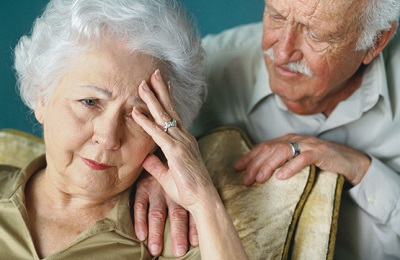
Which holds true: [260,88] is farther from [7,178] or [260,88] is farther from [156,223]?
[7,178]

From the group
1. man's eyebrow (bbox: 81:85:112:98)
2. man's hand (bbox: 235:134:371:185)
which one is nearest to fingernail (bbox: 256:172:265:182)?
man's hand (bbox: 235:134:371:185)

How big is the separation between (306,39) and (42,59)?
969 millimetres

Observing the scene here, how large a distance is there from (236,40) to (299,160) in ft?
3.22

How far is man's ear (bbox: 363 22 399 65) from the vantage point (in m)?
2.29

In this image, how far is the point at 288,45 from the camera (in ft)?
7.04

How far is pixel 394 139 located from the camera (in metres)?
2.42

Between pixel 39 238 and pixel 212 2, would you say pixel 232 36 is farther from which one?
pixel 39 238

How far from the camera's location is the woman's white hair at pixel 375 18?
212 centimetres

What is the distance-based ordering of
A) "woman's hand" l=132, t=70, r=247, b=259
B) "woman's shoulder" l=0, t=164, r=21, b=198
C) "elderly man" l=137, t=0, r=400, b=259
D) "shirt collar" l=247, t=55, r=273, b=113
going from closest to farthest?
"woman's hand" l=132, t=70, r=247, b=259 < "woman's shoulder" l=0, t=164, r=21, b=198 < "elderly man" l=137, t=0, r=400, b=259 < "shirt collar" l=247, t=55, r=273, b=113

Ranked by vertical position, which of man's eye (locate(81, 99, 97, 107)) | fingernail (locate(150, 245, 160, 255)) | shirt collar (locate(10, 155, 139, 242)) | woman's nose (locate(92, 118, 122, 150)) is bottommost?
fingernail (locate(150, 245, 160, 255))

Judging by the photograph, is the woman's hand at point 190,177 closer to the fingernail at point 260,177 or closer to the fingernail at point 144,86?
the fingernail at point 144,86

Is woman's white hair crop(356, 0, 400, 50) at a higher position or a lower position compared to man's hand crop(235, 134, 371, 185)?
higher

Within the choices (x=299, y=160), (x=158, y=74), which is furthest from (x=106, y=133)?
(x=299, y=160)

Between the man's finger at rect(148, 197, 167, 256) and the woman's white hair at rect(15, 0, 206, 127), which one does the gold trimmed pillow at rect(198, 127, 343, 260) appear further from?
the woman's white hair at rect(15, 0, 206, 127)
